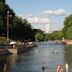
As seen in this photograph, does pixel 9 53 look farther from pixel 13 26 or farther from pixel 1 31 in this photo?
pixel 13 26

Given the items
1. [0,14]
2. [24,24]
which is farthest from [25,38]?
[0,14]

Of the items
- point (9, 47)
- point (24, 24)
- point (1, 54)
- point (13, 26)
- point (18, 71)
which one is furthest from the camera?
point (24, 24)

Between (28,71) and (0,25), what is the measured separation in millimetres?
93870

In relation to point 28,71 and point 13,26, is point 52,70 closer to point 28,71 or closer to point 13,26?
point 28,71

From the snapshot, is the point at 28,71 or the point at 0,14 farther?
the point at 0,14

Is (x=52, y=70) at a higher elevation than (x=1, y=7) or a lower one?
lower

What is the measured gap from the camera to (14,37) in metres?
170

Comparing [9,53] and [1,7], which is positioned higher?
[1,7]

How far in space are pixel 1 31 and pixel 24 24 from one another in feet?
124

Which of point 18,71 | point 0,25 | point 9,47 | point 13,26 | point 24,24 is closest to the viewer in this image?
point 18,71

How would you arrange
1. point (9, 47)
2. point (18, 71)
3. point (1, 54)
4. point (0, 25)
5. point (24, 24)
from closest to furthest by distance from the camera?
1. point (18, 71)
2. point (1, 54)
3. point (9, 47)
4. point (0, 25)
5. point (24, 24)

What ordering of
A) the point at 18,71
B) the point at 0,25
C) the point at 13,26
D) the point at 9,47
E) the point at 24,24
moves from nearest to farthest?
1. the point at 18,71
2. the point at 9,47
3. the point at 0,25
4. the point at 13,26
5. the point at 24,24

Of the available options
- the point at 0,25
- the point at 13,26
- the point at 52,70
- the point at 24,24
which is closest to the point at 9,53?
the point at 52,70

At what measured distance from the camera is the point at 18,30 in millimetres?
177500
